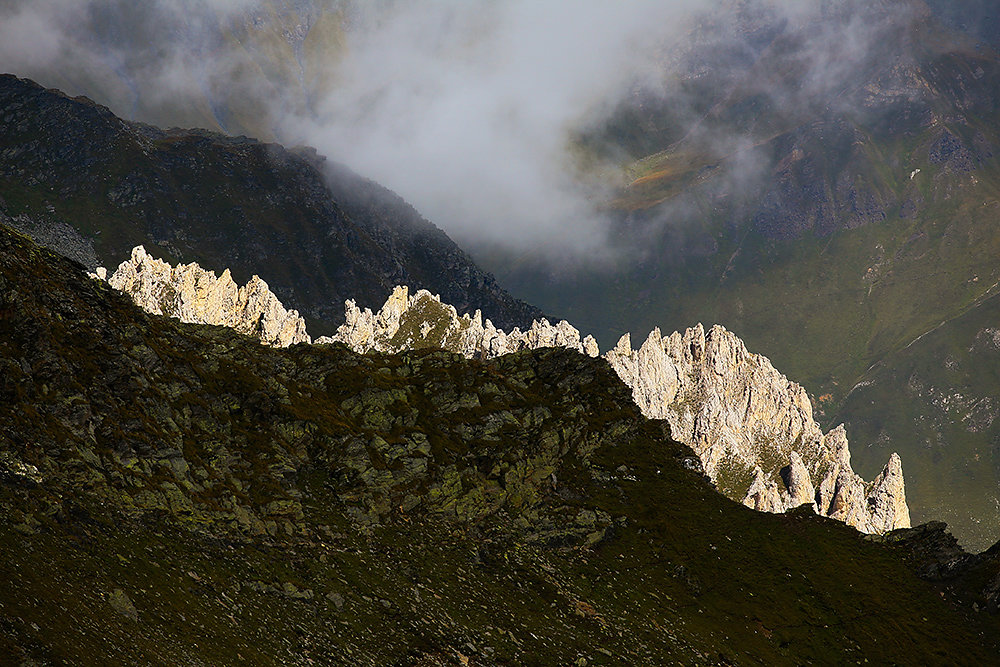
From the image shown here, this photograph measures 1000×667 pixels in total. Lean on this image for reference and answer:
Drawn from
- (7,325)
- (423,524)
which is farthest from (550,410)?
(7,325)

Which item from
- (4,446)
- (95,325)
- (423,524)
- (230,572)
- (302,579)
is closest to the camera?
(4,446)

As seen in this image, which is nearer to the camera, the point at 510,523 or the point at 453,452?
the point at 510,523

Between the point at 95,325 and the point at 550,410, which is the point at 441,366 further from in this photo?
the point at 95,325

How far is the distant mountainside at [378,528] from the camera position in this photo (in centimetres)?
4159

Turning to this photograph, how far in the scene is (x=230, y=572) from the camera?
156ft

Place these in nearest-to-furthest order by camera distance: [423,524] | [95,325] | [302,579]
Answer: [302,579], [95,325], [423,524]

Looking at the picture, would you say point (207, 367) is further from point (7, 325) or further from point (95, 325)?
point (7, 325)

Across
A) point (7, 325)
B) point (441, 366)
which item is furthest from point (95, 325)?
point (441, 366)

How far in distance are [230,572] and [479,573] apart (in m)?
23.7

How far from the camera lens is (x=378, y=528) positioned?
64875 millimetres

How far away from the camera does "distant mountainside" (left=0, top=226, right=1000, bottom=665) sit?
136 feet

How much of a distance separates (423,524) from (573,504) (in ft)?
69.0

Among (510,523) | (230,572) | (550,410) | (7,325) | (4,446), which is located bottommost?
(230,572)

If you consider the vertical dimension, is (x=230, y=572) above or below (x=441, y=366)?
below
